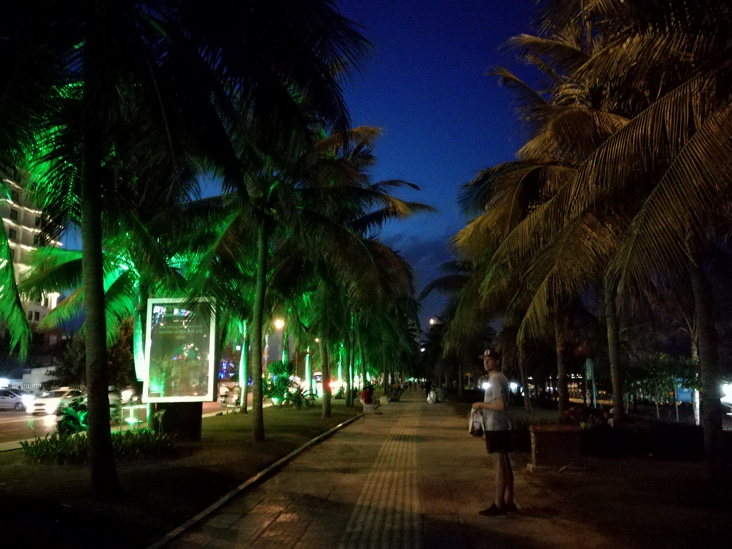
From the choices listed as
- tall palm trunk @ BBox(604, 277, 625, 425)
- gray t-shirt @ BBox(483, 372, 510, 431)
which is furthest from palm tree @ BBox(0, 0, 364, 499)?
tall palm trunk @ BBox(604, 277, 625, 425)

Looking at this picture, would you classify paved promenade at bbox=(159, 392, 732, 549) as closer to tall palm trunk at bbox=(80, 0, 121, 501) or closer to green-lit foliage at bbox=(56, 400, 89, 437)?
tall palm trunk at bbox=(80, 0, 121, 501)

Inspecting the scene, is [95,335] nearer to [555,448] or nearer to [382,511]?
[382,511]

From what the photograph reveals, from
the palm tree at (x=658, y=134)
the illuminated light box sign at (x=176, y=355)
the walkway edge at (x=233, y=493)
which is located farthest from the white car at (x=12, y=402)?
the palm tree at (x=658, y=134)

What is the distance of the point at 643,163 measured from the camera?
783 centimetres

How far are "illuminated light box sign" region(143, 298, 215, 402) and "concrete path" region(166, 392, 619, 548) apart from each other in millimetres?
2758

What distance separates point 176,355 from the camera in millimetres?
13727

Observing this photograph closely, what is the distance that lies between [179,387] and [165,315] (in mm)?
1544

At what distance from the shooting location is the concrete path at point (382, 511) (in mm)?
6547

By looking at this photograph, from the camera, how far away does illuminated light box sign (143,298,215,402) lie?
13547mm

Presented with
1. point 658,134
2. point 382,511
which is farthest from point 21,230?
point 658,134

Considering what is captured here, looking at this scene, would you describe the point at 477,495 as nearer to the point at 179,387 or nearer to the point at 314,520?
the point at 314,520

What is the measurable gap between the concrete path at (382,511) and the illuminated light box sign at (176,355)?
109 inches

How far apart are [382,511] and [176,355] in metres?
7.19

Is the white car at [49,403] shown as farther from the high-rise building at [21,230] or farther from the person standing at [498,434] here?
the person standing at [498,434]
